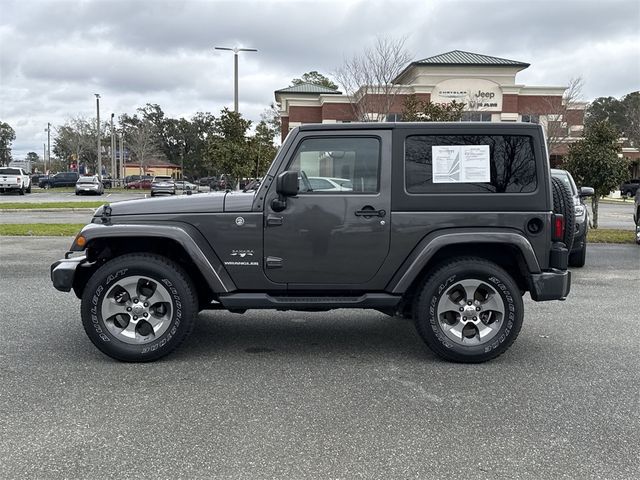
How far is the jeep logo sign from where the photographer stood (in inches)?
1713

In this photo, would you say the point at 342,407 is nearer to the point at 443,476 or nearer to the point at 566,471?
the point at 443,476

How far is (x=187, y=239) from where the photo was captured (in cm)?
475

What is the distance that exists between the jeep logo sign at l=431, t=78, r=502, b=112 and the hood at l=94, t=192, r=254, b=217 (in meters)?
40.8

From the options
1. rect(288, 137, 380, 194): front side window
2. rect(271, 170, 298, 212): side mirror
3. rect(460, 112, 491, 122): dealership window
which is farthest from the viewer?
rect(460, 112, 491, 122): dealership window

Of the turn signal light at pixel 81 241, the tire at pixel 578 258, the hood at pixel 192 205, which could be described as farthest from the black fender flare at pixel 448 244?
the tire at pixel 578 258

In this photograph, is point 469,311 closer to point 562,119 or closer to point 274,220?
point 274,220

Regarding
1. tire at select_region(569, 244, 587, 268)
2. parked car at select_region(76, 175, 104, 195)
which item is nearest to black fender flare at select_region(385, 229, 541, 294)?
tire at select_region(569, 244, 587, 268)

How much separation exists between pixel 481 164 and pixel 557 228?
2.70 ft

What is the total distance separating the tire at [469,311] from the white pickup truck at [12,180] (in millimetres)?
39146

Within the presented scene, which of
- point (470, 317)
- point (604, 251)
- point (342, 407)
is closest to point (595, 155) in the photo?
point (604, 251)

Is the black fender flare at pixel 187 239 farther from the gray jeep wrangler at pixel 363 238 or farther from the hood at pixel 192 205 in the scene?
the hood at pixel 192 205

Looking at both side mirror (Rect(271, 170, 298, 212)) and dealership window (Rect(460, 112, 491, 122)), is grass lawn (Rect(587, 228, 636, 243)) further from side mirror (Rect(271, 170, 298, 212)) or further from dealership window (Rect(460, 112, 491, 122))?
dealership window (Rect(460, 112, 491, 122))

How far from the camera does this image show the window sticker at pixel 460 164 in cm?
487

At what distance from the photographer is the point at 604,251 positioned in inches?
486
